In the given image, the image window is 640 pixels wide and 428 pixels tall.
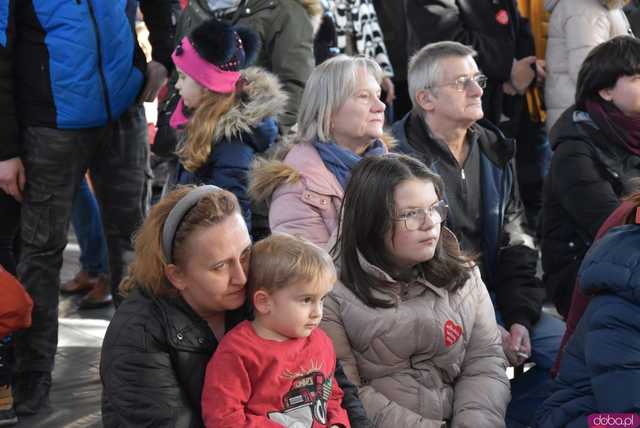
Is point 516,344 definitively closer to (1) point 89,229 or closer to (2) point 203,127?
(2) point 203,127

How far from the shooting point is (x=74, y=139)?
16.1 feet

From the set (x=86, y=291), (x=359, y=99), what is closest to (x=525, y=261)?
(x=359, y=99)

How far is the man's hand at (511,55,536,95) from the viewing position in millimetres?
6891

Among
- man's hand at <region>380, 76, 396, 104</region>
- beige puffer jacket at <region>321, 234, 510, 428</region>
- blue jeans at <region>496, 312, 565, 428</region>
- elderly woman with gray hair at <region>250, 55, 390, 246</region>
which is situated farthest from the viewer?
man's hand at <region>380, 76, 396, 104</region>

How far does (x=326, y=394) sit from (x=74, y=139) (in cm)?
208

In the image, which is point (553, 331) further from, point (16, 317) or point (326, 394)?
point (16, 317)

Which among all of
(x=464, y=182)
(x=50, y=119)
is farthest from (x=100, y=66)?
(x=464, y=182)

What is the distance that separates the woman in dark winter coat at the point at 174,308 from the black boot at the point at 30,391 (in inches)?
66.2

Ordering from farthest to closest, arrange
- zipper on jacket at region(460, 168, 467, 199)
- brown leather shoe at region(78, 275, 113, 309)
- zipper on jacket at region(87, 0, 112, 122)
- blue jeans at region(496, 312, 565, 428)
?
brown leather shoe at region(78, 275, 113, 309)
zipper on jacket at region(87, 0, 112, 122)
zipper on jacket at region(460, 168, 467, 199)
blue jeans at region(496, 312, 565, 428)

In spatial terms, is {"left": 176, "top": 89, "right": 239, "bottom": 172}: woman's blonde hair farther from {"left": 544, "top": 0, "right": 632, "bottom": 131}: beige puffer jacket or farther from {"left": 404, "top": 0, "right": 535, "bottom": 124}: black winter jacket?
{"left": 544, "top": 0, "right": 632, "bottom": 131}: beige puffer jacket

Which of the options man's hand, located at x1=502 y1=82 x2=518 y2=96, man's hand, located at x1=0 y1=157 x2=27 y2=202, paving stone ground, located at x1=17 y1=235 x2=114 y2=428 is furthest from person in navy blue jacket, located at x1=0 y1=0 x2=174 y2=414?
man's hand, located at x1=502 y1=82 x2=518 y2=96

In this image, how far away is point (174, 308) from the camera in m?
3.26

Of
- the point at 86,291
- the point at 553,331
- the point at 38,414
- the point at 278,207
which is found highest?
the point at 278,207

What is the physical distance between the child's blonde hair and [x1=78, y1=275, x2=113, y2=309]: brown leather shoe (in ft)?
11.0
